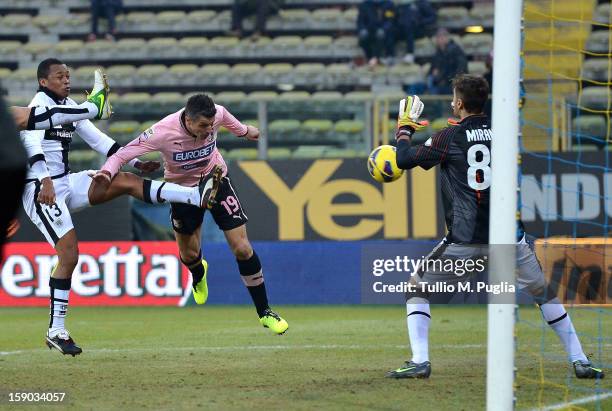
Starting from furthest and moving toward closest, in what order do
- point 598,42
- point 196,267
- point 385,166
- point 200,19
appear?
1. point 200,19
2. point 598,42
3. point 196,267
4. point 385,166

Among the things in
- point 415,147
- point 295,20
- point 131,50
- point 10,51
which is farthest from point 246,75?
point 415,147

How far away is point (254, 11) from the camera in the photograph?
23109mm

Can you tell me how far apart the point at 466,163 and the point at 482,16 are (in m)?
15.6

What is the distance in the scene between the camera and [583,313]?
1308cm

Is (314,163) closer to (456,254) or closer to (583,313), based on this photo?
(583,313)

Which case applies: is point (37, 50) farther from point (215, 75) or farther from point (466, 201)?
point (466, 201)

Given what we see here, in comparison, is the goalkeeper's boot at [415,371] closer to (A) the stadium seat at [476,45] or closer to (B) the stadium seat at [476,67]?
(B) the stadium seat at [476,67]

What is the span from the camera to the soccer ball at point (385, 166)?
8.23m

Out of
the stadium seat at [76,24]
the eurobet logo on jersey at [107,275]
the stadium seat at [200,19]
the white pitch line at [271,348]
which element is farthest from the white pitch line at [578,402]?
the stadium seat at [76,24]

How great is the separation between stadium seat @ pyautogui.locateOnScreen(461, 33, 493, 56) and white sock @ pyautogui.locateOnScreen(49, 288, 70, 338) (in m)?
14.1

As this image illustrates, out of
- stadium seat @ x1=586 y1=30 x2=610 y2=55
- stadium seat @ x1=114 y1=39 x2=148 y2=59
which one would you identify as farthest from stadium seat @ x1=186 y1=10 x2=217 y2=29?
stadium seat @ x1=586 y1=30 x2=610 y2=55

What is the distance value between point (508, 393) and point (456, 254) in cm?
224

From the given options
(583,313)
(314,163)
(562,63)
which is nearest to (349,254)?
(314,163)

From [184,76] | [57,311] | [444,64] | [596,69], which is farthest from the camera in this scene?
[184,76]
